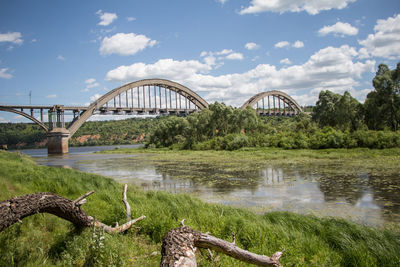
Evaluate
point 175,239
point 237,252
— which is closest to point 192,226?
point 175,239

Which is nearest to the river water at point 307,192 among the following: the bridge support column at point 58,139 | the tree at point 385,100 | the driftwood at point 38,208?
the driftwood at point 38,208

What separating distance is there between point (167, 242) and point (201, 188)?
30.8ft

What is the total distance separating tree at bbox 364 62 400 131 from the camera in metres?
28.3

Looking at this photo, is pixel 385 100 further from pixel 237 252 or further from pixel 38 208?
pixel 38 208

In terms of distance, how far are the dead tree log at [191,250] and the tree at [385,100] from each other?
31.7 meters

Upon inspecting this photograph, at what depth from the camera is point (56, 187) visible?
30.8 feet

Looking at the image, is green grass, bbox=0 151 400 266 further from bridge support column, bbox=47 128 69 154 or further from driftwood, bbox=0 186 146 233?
bridge support column, bbox=47 128 69 154

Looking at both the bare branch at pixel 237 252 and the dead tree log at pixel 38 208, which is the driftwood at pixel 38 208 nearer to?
the dead tree log at pixel 38 208

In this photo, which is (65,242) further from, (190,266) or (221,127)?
(221,127)

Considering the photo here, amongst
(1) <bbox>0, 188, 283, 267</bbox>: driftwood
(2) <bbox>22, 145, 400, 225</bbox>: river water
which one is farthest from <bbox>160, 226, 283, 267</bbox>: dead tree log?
(2) <bbox>22, 145, 400, 225</bbox>: river water

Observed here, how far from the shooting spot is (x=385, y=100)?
2919cm

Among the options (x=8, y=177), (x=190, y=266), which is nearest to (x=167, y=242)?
(x=190, y=266)

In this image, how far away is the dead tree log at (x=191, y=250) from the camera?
2973 millimetres

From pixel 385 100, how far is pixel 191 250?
32945 mm
